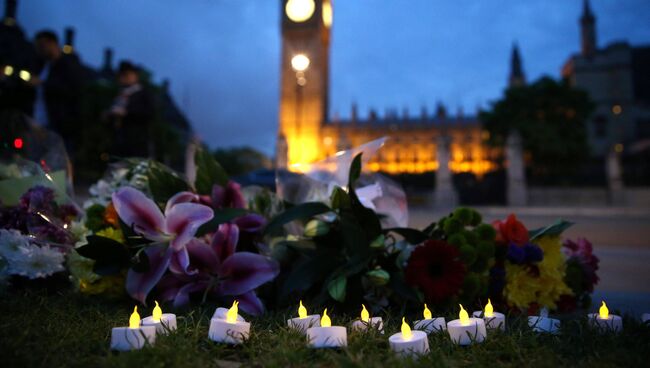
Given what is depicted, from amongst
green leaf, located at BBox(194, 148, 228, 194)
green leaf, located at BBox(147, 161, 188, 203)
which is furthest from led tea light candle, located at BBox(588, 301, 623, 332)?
green leaf, located at BBox(147, 161, 188, 203)

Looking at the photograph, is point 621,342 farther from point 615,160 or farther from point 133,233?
point 615,160

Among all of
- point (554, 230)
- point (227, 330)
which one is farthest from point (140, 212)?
point (554, 230)

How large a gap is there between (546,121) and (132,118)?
122ft

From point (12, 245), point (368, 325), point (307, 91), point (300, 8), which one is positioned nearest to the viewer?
point (368, 325)

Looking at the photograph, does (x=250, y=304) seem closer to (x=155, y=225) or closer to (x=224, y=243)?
(x=224, y=243)

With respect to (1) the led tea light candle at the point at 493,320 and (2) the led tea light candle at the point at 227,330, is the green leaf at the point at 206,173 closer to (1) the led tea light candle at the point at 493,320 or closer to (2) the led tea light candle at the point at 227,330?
(2) the led tea light candle at the point at 227,330

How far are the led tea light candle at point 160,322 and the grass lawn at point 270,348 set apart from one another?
0.13 feet

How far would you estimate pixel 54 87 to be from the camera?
5430 millimetres

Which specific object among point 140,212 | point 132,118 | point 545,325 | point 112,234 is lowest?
point 545,325

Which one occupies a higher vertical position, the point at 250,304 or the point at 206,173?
the point at 206,173

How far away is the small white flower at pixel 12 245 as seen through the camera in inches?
70.5

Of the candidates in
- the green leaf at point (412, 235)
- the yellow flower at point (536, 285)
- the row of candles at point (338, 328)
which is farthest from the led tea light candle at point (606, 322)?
the green leaf at point (412, 235)

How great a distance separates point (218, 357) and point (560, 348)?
1093mm

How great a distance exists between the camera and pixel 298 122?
64.3m
